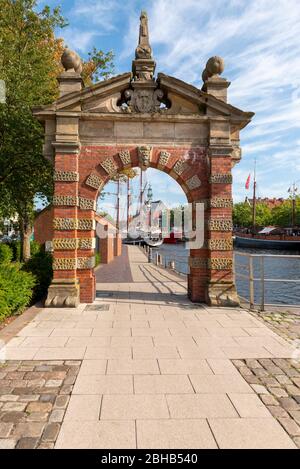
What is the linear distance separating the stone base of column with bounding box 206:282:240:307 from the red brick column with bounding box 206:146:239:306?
0.35 feet

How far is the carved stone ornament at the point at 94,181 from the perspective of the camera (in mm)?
9719

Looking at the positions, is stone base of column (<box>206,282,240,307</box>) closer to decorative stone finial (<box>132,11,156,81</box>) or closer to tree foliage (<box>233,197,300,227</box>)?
decorative stone finial (<box>132,11,156,81</box>)

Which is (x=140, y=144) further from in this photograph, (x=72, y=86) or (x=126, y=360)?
(x=126, y=360)

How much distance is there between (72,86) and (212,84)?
4185 millimetres

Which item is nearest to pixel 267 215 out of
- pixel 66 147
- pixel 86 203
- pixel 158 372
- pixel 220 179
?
pixel 220 179

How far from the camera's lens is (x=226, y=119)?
9.70m

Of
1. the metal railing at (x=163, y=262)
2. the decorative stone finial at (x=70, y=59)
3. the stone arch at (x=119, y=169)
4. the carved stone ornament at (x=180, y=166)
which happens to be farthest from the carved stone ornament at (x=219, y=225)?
the metal railing at (x=163, y=262)

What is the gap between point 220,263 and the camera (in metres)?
9.66

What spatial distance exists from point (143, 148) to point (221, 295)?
4871 mm

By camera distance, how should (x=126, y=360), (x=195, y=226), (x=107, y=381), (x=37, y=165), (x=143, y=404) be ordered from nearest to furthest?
(x=143, y=404) < (x=107, y=381) < (x=126, y=360) < (x=195, y=226) < (x=37, y=165)

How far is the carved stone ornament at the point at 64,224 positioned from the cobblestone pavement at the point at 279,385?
19.4ft

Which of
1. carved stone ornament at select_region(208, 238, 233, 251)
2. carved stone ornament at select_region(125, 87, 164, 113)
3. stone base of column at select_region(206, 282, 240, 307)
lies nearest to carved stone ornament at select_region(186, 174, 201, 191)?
carved stone ornament at select_region(208, 238, 233, 251)

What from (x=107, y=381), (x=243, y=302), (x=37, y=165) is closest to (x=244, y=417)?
(x=107, y=381)

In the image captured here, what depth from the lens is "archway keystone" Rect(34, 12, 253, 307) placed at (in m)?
9.48
